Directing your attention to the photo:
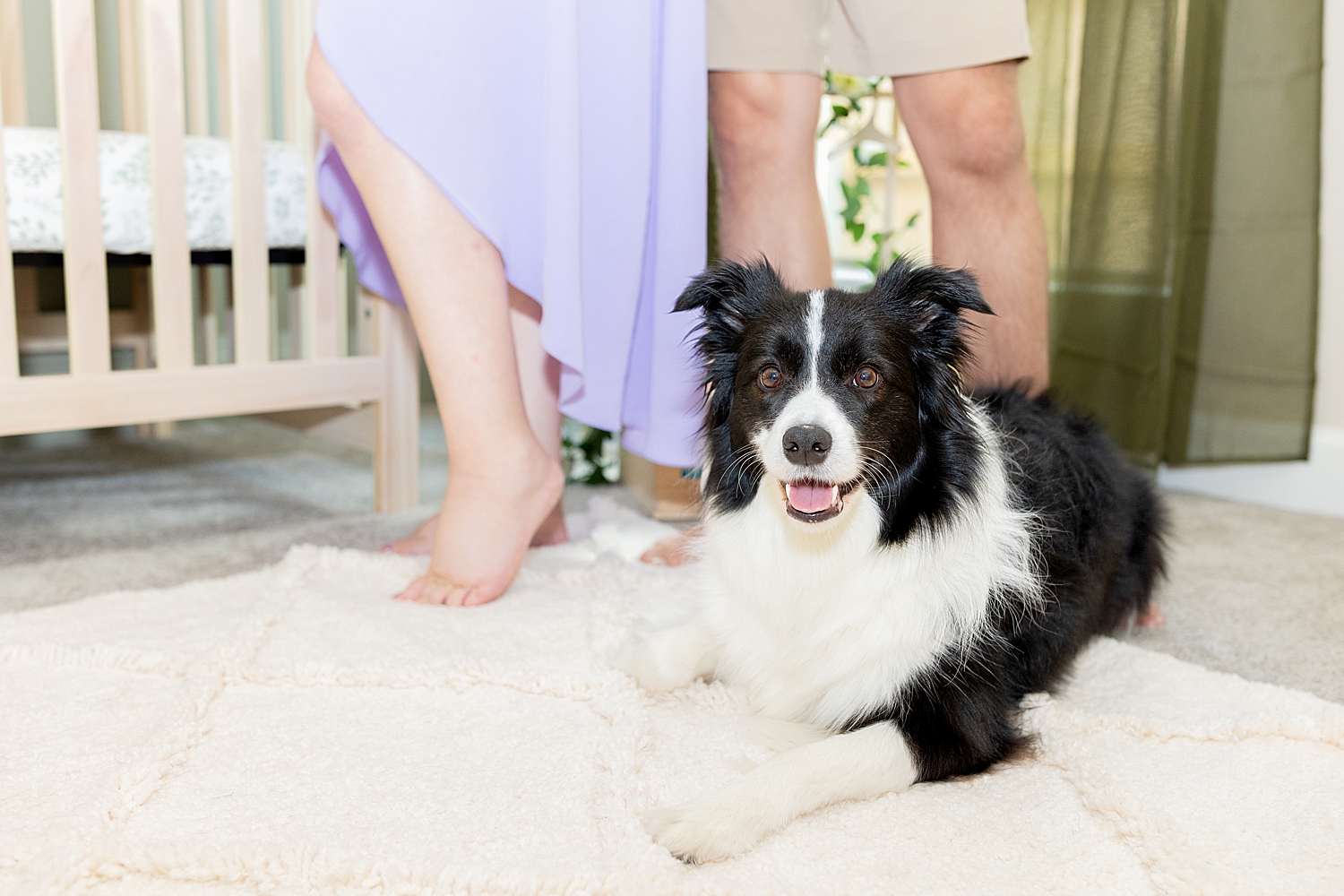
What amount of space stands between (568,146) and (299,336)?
1.21m

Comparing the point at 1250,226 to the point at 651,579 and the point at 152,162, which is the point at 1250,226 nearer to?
the point at 651,579

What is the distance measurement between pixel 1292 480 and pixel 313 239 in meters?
2.66

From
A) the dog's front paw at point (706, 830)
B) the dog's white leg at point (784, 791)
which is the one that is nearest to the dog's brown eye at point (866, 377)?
the dog's white leg at point (784, 791)

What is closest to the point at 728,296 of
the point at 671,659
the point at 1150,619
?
the point at 671,659

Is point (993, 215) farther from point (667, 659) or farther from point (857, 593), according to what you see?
point (667, 659)

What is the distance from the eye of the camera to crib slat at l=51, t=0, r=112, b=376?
1901mm

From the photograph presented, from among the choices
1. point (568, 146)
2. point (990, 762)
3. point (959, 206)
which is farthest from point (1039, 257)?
point (990, 762)

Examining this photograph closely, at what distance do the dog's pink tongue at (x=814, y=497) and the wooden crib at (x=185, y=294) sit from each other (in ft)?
4.70

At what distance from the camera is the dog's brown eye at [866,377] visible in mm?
1290

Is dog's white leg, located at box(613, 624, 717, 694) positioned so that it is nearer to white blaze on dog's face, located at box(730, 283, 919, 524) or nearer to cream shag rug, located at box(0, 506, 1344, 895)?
cream shag rug, located at box(0, 506, 1344, 895)

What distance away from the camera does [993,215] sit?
1.87m

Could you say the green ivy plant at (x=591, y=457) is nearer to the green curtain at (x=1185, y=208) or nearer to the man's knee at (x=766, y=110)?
the man's knee at (x=766, y=110)

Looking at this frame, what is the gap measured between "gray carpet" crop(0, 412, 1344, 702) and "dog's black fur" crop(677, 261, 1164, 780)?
43 centimetres

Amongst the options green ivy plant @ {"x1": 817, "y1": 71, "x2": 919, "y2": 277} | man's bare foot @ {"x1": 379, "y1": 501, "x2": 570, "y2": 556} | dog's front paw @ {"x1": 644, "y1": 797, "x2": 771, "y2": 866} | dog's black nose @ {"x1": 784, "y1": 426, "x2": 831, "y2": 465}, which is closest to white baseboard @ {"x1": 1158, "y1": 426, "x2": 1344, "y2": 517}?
green ivy plant @ {"x1": 817, "y1": 71, "x2": 919, "y2": 277}
